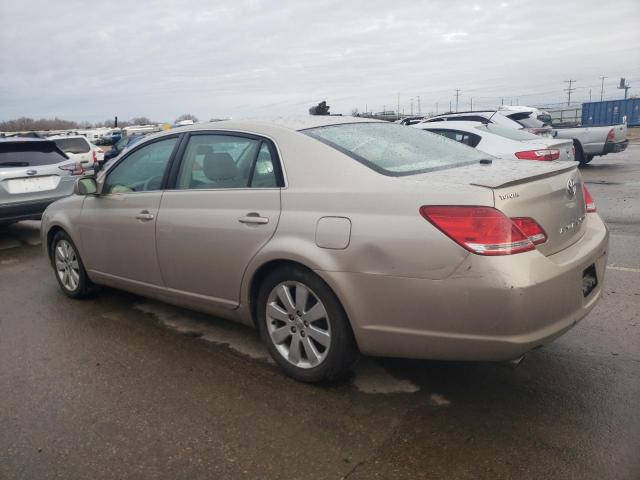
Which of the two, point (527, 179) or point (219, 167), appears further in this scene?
point (219, 167)

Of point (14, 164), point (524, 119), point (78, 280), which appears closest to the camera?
point (78, 280)

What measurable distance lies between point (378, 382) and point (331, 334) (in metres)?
0.49

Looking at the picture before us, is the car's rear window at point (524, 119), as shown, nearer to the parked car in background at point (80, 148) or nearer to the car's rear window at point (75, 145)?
the parked car in background at point (80, 148)

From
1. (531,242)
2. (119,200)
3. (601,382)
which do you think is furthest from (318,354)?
(119,200)

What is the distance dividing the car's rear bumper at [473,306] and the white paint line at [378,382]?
346 mm

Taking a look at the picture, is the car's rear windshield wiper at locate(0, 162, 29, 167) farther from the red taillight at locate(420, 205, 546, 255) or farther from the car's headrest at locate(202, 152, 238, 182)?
the red taillight at locate(420, 205, 546, 255)

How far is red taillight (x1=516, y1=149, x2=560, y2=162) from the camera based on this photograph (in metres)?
7.75

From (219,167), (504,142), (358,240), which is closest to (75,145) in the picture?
(504,142)

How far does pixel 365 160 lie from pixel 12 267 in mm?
5450

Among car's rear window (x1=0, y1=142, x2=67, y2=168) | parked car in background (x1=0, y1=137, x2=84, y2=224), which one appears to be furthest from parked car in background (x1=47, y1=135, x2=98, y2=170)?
parked car in background (x1=0, y1=137, x2=84, y2=224)

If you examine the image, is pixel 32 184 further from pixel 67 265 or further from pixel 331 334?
pixel 331 334

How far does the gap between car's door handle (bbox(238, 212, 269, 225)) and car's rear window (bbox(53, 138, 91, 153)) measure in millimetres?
14279

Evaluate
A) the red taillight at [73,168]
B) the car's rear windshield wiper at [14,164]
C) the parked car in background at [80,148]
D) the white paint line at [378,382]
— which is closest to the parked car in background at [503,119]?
the red taillight at [73,168]

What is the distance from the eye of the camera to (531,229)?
109 inches
